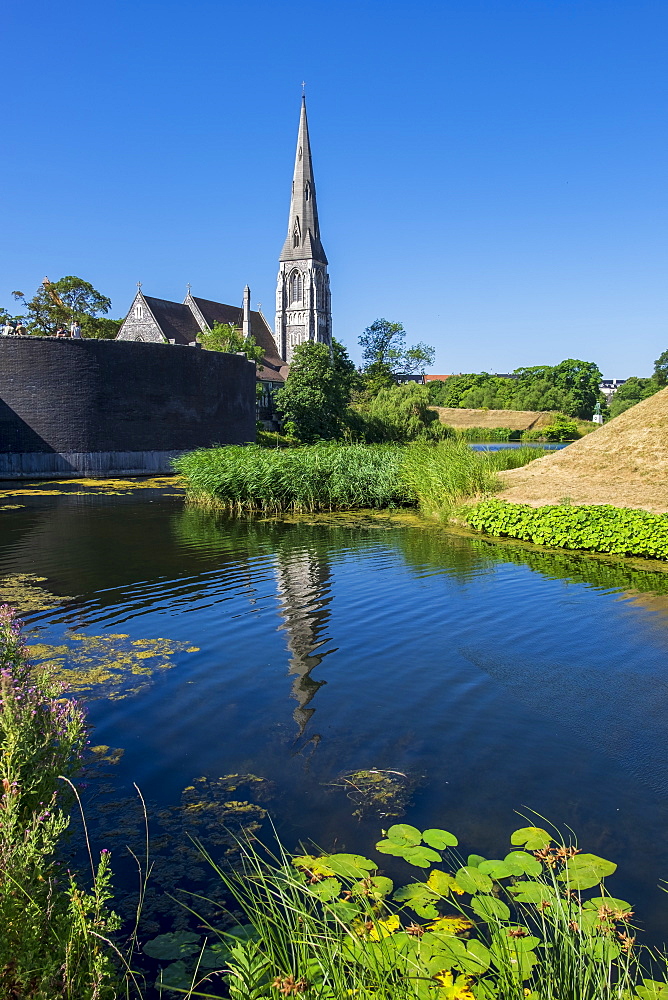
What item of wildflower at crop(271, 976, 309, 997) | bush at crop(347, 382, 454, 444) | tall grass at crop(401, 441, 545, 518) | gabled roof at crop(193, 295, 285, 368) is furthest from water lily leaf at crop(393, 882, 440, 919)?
gabled roof at crop(193, 295, 285, 368)

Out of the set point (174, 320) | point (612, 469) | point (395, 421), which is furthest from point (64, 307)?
point (612, 469)

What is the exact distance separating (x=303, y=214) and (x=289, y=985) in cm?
9211

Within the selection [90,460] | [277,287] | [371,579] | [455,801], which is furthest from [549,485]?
[277,287]

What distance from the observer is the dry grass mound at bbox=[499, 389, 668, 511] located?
59.8 feet

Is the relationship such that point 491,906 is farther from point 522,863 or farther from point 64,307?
point 64,307

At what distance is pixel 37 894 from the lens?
9.02 ft

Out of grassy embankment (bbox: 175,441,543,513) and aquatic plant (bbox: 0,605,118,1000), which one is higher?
grassy embankment (bbox: 175,441,543,513)

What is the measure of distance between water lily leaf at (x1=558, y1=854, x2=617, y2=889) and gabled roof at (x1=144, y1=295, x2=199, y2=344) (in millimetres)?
62577

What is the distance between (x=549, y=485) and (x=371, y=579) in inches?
400

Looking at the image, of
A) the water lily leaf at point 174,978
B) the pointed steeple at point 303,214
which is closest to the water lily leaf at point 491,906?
the water lily leaf at point 174,978

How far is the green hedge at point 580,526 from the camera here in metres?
13.4

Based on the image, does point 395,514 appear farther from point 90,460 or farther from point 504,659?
point 90,460

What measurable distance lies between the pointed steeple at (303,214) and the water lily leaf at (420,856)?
89.1 m

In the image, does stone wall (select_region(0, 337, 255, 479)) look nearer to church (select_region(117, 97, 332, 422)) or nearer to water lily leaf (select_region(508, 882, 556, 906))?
water lily leaf (select_region(508, 882, 556, 906))
